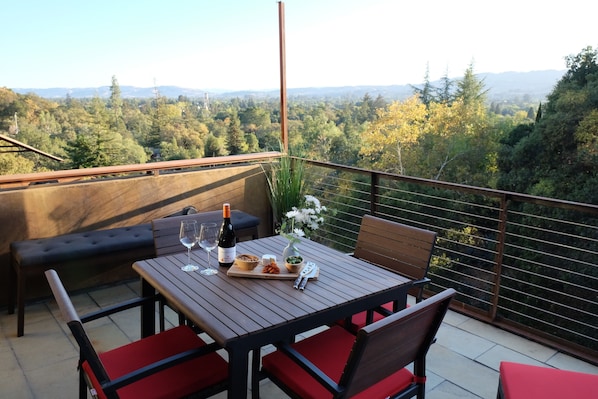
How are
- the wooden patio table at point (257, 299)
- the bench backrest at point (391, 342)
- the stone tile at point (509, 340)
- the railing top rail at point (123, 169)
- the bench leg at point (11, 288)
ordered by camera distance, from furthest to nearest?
the railing top rail at point (123, 169) < the bench leg at point (11, 288) < the stone tile at point (509, 340) < the wooden patio table at point (257, 299) < the bench backrest at point (391, 342)

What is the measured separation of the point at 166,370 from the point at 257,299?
46 cm

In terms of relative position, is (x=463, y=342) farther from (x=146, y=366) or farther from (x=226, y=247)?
(x=146, y=366)

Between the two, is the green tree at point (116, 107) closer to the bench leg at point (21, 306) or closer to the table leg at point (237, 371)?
the bench leg at point (21, 306)

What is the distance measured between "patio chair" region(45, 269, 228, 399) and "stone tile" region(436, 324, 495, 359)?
1646 mm

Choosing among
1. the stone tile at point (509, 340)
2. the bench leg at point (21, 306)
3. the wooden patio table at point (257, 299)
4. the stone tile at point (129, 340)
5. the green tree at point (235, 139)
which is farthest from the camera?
the green tree at point (235, 139)

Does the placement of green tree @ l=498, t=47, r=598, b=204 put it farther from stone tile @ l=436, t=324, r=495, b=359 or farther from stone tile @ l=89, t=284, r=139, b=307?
stone tile @ l=89, t=284, r=139, b=307

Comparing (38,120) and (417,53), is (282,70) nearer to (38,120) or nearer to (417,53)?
(38,120)

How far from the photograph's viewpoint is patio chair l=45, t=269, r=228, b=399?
4.73ft

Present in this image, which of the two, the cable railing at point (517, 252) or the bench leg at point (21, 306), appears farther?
the cable railing at point (517, 252)

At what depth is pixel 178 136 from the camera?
4750 millimetres

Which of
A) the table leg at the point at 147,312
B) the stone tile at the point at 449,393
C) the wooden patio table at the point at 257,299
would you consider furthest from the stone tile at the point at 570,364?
the table leg at the point at 147,312

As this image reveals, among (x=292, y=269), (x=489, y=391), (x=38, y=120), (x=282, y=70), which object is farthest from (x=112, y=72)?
(x=489, y=391)

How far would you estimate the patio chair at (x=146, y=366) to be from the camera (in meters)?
1.44

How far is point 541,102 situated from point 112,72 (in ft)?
47.1
